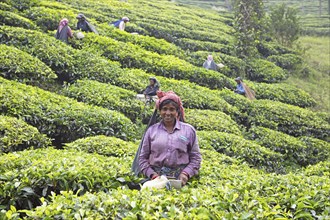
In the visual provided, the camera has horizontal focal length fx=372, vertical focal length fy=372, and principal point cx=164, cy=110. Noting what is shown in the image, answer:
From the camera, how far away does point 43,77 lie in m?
10.0

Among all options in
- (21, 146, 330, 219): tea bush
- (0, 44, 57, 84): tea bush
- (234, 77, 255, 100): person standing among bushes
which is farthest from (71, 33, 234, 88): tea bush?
(21, 146, 330, 219): tea bush

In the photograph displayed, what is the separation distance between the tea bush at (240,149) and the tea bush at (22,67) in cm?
448

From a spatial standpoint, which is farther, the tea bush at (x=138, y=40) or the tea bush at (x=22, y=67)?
the tea bush at (x=138, y=40)

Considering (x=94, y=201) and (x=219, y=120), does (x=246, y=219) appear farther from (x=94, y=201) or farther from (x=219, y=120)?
(x=219, y=120)

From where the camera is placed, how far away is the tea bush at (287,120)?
42.5 feet

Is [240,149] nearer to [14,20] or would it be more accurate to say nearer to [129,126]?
[129,126]

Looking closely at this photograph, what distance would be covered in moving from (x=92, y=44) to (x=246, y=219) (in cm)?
1114

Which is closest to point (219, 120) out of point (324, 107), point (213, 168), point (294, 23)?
point (213, 168)

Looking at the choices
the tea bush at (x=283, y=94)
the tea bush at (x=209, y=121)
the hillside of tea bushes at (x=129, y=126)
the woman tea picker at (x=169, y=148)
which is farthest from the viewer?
the tea bush at (x=283, y=94)

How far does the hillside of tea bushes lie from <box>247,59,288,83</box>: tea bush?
6 centimetres

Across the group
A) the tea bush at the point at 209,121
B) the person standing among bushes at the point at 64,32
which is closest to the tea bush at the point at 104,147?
the tea bush at the point at 209,121

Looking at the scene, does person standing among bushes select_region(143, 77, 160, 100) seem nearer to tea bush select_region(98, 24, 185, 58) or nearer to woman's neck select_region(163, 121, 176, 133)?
tea bush select_region(98, 24, 185, 58)

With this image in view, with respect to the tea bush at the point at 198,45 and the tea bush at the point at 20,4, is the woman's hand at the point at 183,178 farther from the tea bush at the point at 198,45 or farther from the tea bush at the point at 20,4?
the tea bush at the point at 198,45

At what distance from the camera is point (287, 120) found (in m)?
13.2
